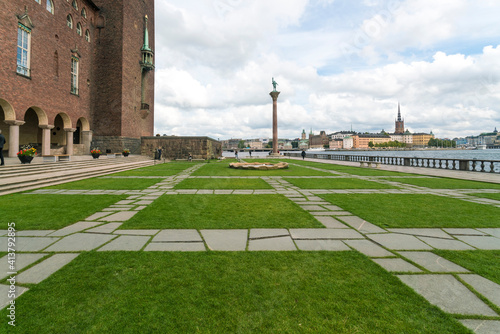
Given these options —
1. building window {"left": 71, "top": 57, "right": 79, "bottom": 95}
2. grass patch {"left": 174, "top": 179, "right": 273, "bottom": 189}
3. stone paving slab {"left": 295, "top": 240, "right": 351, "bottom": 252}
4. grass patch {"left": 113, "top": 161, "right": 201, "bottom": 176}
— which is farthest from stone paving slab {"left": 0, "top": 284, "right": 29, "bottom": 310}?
building window {"left": 71, "top": 57, "right": 79, "bottom": 95}

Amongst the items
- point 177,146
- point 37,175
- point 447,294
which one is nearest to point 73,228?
point 447,294

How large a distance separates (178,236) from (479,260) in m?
4.35

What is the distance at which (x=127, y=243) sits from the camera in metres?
3.85

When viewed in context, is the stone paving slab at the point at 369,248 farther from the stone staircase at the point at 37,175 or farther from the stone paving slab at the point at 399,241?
the stone staircase at the point at 37,175

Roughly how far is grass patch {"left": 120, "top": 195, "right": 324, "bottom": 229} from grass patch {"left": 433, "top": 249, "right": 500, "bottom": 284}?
2.03 metres

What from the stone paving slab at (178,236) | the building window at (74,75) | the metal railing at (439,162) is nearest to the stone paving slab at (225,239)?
the stone paving slab at (178,236)

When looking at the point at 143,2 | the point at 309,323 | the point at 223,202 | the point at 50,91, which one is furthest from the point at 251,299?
the point at 143,2

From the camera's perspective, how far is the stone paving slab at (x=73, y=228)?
426cm

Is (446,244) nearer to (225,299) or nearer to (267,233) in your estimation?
(267,233)

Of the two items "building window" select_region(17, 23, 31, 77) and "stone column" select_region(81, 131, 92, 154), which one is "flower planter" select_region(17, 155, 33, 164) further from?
"stone column" select_region(81, 131, 92, 154)

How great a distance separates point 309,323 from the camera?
202cm

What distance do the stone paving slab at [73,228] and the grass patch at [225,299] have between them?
4.74 ft

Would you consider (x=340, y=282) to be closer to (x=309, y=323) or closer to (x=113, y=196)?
(x=309, y=323)

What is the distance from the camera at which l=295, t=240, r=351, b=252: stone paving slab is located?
362 centimetres
